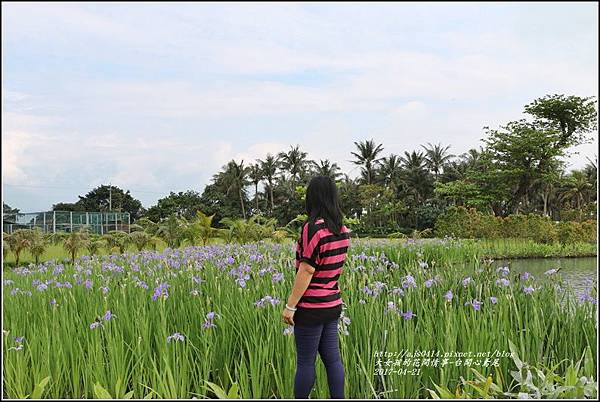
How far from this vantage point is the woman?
2.51 m

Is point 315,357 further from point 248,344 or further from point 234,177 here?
point 234,177

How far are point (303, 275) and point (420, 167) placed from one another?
36668mm

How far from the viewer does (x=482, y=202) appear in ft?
96.1

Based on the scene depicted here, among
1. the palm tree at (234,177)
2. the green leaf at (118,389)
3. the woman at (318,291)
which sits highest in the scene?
the palm tree at (234,177)

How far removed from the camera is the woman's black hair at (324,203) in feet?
8.44

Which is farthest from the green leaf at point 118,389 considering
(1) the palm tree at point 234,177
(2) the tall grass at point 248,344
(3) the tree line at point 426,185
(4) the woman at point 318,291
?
(1) the palm tree at point 234,177

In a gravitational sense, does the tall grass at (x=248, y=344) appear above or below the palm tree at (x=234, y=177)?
below

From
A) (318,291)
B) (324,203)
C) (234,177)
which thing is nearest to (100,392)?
(318,291)

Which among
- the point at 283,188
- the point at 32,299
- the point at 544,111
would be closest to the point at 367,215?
the point at 283,188

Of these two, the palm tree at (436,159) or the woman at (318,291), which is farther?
the palm tree at (436,159)

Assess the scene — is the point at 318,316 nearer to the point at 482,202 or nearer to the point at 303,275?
the point at 303,275

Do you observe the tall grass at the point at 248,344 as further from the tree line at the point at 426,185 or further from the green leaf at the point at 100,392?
the tree line at the point at 426,185

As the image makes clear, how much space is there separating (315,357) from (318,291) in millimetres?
334

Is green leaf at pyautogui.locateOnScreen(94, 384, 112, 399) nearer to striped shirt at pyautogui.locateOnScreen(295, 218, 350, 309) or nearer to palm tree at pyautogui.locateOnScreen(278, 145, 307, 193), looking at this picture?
striped shirt at pyautogui.locateOnScreen(295, 218, 350, 309)
